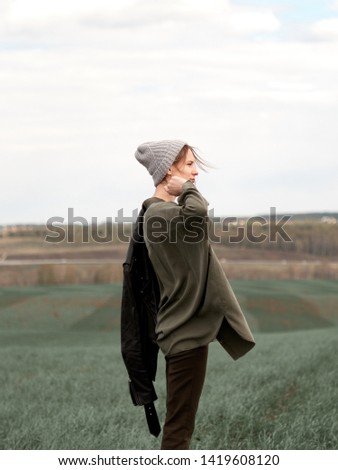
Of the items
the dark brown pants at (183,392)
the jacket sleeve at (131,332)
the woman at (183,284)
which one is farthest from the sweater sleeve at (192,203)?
the dark brown pants at (183,392)

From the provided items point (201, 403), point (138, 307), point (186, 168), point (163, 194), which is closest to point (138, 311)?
point (138, 307)

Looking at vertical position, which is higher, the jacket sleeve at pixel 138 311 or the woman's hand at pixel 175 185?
the woman's hand at pixel 175 185

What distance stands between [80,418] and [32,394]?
2031mm

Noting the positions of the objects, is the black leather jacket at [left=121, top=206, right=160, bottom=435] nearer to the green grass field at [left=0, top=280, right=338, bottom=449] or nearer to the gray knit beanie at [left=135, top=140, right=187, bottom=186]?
the gray knit beanie at [left=135, top=140, right=187, bottom=186]

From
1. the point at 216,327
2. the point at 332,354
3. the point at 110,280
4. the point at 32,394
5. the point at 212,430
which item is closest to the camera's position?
the point at 216,327

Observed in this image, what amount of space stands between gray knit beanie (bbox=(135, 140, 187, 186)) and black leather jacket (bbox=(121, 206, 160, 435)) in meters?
0.21

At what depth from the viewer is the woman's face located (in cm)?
476

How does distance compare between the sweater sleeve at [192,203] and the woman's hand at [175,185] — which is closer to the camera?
the sweater sleeve at [192,203]

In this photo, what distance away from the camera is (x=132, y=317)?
15.8 ft

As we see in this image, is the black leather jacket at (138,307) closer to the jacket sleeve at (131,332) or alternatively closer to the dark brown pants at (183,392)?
the jacket sleeve at (131,332)

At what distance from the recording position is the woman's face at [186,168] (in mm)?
4762

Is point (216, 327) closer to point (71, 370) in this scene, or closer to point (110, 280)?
point (71, 370)

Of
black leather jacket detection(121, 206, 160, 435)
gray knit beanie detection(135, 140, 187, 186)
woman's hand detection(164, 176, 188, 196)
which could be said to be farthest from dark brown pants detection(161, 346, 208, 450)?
gray knit beanie detection(135, 140, 187, 186)
